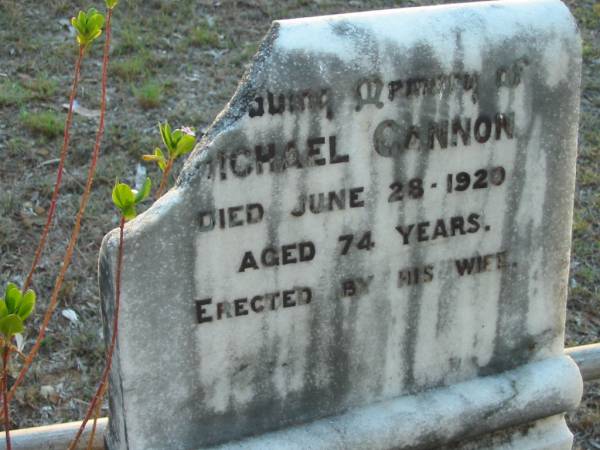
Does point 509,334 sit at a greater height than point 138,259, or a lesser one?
lesser

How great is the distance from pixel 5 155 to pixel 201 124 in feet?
3.64

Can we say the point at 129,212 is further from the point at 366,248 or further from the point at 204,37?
the point at 204,37

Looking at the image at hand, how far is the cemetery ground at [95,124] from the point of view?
4.39 m

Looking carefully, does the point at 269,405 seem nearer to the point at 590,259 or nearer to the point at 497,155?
the point at 497,155

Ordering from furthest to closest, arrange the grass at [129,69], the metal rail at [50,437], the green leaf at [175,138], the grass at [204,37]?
the grass at [204,37] < the grass at [129,69] < the metal rail at [50,437] < the green leaf at [175,138]

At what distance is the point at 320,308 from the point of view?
289 cm

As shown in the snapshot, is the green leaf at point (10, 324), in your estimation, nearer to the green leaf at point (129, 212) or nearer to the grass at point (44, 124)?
the green leaf at point (129, 212)

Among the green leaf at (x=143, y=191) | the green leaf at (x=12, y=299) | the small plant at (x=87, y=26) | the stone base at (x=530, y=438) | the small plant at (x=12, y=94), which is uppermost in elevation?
the small plant at (x=87, y=26)

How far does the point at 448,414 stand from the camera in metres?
3.07

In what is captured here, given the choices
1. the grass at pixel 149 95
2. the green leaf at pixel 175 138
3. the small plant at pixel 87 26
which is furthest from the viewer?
the grass at pixel 149 95

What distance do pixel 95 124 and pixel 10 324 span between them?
3.77 meters

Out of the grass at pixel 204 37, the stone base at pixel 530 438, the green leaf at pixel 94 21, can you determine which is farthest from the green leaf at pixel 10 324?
the grass at pixel 204 37

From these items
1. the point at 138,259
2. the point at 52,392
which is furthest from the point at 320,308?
the point at 52,392

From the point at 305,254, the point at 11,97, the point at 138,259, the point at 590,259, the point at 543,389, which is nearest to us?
the point at 138,259
